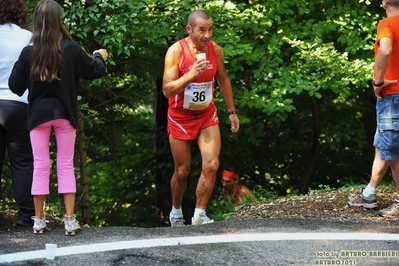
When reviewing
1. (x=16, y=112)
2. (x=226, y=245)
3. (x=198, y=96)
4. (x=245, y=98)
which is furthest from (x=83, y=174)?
(x=226, y=245)

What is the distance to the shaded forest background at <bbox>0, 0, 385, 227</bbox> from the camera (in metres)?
9.37

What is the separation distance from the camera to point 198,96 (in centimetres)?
683

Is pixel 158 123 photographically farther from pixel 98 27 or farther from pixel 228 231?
pixel 228 231

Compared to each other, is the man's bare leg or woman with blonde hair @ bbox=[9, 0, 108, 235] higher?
woman with blonde hair @ bbox=[9, 0, 108, 235]

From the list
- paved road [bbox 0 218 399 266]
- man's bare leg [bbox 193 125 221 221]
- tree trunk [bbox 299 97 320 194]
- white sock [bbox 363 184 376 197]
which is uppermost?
man's bare leg [bbox 193 125 221 221]

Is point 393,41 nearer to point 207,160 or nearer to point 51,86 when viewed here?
point 207,160

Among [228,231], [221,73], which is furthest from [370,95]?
[228,231]

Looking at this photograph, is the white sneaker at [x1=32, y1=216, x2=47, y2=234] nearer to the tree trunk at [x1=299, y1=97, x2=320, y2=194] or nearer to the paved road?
the paved road

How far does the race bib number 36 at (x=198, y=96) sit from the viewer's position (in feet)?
22.3

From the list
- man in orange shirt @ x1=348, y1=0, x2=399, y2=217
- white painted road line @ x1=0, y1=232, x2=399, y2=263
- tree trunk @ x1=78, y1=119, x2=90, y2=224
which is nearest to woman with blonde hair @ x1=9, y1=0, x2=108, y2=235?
white painted road line @ x1=0, y1=232, x2=399, y2=263

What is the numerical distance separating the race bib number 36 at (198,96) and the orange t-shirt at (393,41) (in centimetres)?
158

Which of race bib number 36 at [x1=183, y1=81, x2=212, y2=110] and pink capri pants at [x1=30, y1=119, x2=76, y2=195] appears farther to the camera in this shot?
race bib number 36 at [x1=183, y1=81, x2=212, y2=110]

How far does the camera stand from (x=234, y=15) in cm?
998

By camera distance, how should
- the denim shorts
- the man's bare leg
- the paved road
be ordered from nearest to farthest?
the paved road
the denim shorts
the man's bare leg
